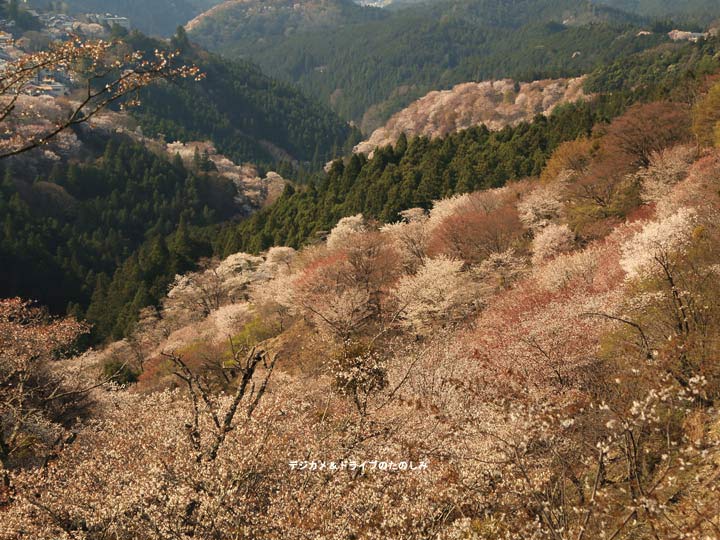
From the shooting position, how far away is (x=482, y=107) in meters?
137

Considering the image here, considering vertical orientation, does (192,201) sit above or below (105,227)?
below

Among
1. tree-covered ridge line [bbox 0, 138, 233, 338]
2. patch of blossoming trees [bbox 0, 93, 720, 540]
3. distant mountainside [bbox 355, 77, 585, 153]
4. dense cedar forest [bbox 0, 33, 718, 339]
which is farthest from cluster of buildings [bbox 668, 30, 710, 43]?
patch of blossoming trees [bbox 0, 93, 720, 540]

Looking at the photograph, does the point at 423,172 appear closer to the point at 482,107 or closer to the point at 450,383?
the point at 450,383

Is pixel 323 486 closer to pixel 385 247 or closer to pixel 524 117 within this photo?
pixel 385 247

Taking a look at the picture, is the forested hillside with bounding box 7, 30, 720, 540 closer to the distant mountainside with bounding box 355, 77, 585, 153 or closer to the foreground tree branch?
the foreground tree branch

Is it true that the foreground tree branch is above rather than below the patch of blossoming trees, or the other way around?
above

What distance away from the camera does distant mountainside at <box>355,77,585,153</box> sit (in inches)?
4998

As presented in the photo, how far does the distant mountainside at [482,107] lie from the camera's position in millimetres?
126938

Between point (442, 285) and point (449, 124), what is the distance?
4537 inches

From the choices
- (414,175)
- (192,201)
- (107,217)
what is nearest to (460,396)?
(414,175)

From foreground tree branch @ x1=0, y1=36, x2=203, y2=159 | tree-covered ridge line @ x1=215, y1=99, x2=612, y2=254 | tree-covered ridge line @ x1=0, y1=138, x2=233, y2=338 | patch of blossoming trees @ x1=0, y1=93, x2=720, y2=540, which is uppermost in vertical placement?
foreground tree branch @ x1=0, y1=36, x2=203, y2=159

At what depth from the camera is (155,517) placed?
8.70 meters

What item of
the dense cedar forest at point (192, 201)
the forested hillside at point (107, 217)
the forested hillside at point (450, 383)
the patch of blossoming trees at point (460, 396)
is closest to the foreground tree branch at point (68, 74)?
the patch of blossoming trees at point (460, 396)

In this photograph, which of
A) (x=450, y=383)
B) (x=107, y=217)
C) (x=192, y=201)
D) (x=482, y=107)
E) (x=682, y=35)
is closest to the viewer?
(x=450, y=383)
